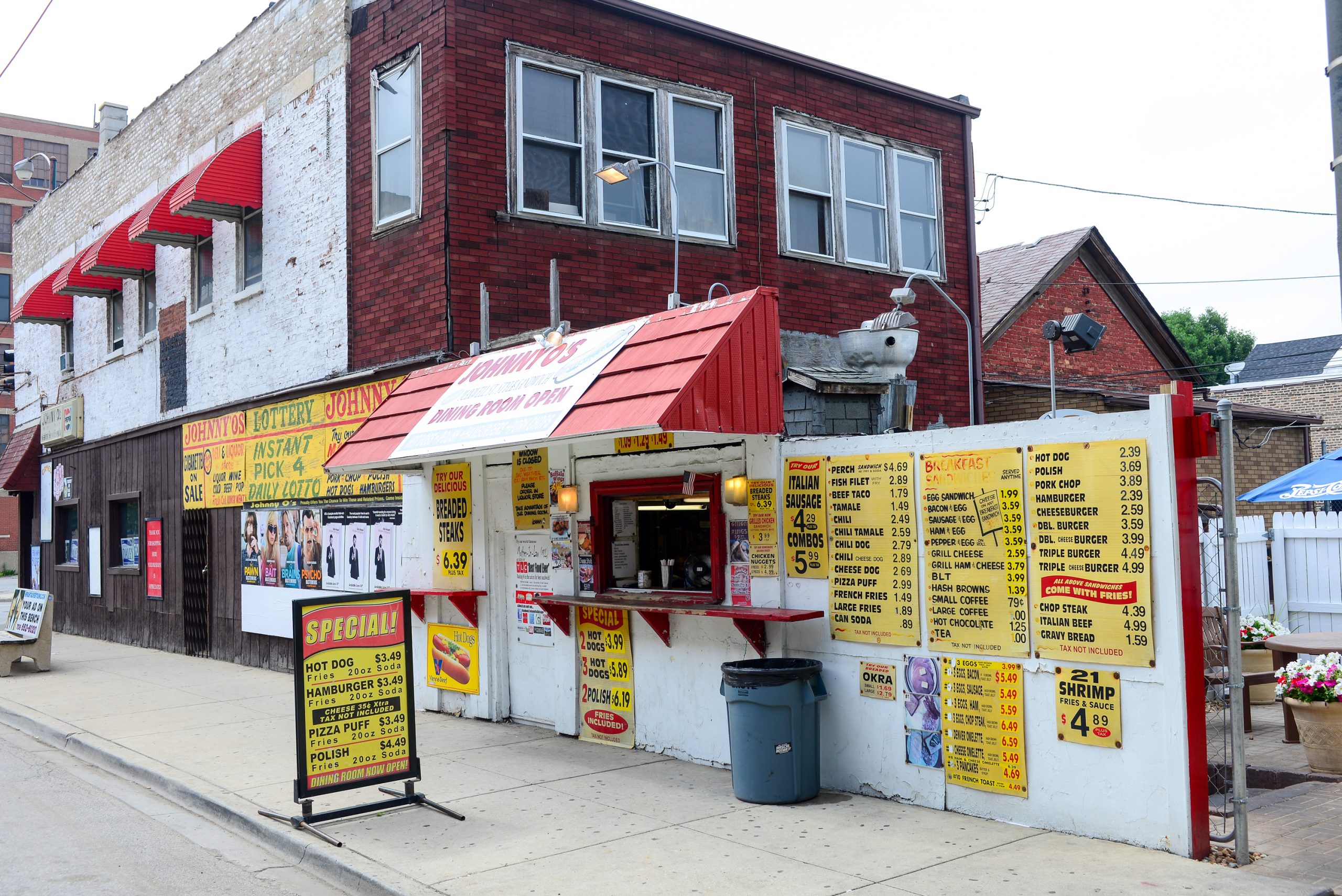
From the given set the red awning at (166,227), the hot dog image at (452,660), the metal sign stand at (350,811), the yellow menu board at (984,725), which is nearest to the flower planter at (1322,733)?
the yellow menu board at (984,725)

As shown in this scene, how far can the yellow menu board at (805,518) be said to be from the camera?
806 centimetres

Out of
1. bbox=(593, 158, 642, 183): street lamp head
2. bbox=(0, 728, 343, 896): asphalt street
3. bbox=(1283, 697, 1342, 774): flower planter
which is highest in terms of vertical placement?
bbox=(593, 158, 642, 183): street lamp head

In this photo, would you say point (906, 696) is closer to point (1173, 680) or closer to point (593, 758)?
point (1173, 680)

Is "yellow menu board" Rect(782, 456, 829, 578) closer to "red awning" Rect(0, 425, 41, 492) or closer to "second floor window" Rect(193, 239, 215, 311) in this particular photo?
"second floor window" Rect(193, 239, 215, 311)

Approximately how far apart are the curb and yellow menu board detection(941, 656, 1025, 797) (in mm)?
3399

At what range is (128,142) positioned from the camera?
20562 millimetres

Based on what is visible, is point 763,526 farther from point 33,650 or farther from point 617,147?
point 33,650

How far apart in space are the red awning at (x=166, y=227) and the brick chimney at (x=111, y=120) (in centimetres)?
703

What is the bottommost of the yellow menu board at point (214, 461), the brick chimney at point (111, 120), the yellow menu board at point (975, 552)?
the yellow menu board at point (975, 552)

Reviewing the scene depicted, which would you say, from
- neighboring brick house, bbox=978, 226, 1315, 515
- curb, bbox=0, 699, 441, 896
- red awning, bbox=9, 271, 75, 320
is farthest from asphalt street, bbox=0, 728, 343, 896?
red awning, bbox=9, 271, 75, 320

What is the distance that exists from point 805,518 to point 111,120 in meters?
21.1

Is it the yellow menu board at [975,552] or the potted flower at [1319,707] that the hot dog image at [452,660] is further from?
the potted flower at [1319,707]

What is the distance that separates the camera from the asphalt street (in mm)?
6414

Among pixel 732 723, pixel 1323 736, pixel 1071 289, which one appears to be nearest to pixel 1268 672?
pixel 1323 736
